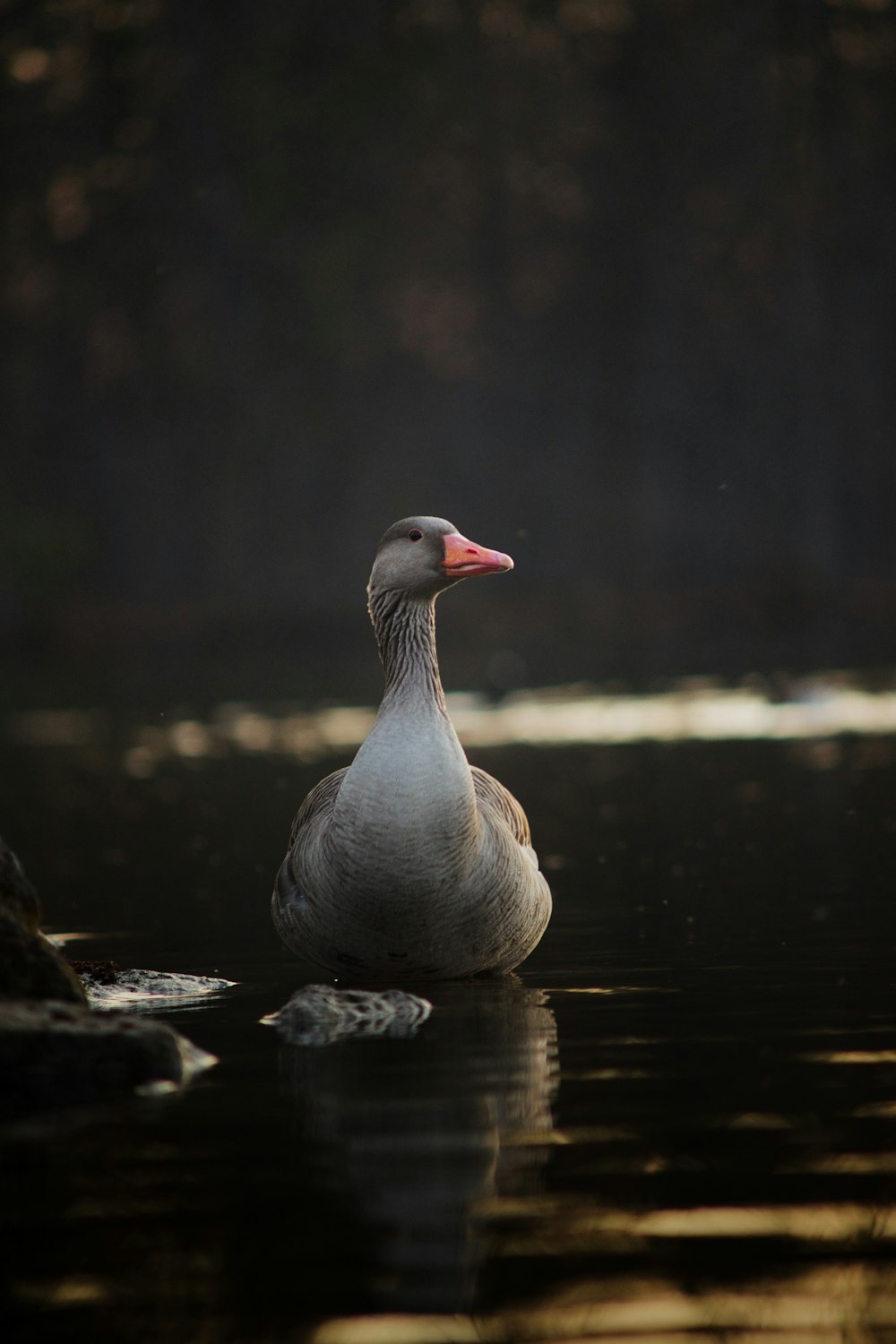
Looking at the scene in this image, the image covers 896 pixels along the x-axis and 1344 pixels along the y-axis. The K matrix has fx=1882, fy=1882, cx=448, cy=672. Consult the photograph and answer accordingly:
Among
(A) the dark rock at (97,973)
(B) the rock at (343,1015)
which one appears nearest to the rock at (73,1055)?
(B) the rock at (343,1015)

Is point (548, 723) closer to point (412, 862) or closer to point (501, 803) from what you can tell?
point (501, 803)

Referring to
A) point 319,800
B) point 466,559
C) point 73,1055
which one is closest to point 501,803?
point 319,800

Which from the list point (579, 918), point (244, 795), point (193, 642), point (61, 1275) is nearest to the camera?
point (61, 1275)

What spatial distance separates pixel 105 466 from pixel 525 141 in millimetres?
20000

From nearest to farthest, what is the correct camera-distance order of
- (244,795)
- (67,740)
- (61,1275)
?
(61,1275) → (244,795) → (67,740)

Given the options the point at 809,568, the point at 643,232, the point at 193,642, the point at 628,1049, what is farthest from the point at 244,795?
the point at 643,232

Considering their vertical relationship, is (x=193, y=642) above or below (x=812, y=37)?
below

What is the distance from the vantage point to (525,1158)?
5.19m

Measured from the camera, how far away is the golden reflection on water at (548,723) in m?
22.3

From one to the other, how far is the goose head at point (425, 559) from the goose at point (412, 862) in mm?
14

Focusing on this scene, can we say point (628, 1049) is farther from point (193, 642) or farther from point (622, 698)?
point (193, 642)

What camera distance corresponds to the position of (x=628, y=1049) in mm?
6613

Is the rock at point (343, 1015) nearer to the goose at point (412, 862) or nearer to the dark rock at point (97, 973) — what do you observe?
the goose at point (412, 862)

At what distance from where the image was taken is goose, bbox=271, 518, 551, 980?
25.0 ft
